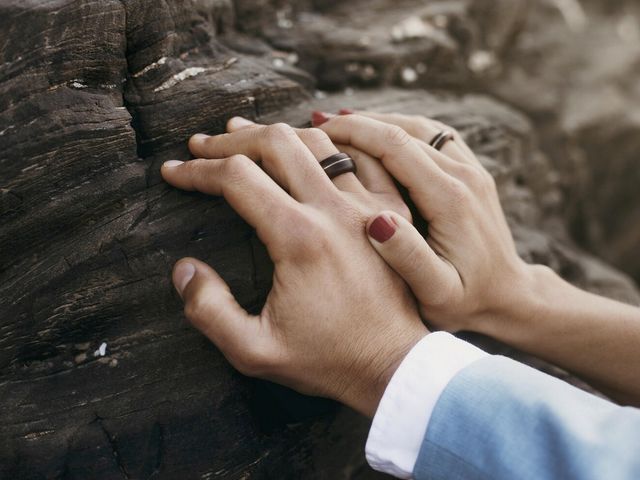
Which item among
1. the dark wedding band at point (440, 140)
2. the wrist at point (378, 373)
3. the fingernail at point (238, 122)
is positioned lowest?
the wrist at point (378, 373)

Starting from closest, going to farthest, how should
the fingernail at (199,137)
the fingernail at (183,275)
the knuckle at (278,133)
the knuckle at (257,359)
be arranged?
the knuckle at (257,359) < the fingernail at (183,275) < the knuckle at (278,133) < the fingernail at (199,137)

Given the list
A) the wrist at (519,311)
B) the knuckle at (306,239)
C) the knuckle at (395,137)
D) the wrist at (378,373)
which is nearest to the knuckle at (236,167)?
the knuckle at (306,239)

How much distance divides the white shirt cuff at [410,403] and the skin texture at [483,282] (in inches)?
17.8

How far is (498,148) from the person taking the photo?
441 cm

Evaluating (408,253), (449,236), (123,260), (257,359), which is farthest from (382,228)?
(123,260)

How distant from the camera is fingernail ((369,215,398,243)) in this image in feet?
7.85

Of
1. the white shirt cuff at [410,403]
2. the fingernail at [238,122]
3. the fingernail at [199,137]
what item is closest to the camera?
the white shirt cuff at [410,403]

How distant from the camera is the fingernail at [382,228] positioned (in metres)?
2.39

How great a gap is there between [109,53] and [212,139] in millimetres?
589

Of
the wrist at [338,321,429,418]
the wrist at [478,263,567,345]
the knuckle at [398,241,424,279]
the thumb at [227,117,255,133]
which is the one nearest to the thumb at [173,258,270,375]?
the wrist at [338,321,429,418]

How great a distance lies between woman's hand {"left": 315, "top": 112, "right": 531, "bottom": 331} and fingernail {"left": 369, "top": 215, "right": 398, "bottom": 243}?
4cm

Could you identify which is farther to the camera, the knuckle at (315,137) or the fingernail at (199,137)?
the fingernail at (199,137)

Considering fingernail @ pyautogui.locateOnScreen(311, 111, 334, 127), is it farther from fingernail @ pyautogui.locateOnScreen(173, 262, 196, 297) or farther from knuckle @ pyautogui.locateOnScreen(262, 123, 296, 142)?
fingernail @ pyautogui.locateOnScreen(173, 262, 196, 297)

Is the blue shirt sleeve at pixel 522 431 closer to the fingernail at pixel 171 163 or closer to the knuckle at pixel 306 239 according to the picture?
the knuckle at pixel 306 239
